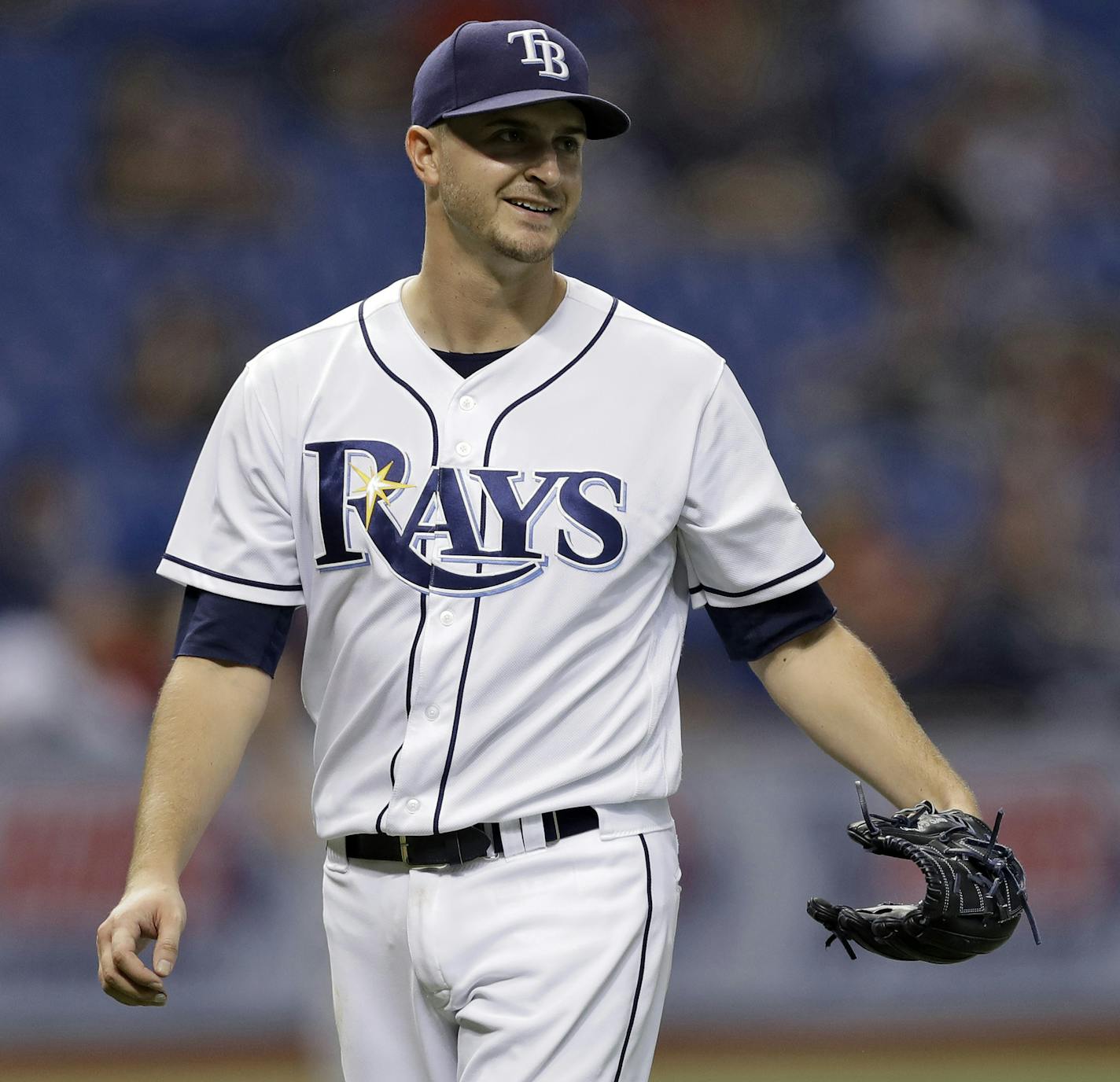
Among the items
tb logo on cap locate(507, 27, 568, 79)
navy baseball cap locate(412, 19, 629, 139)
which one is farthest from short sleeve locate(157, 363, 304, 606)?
tb logo on cap locate(507, 27, 568, 79)

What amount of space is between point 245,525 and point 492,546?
1.23 feet

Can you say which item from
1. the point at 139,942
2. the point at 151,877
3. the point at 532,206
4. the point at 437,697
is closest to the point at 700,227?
the point at 532,206

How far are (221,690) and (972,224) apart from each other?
5669 millimetres

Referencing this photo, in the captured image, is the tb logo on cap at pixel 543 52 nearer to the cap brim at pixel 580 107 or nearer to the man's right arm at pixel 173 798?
the cap brim at pixel 580 107

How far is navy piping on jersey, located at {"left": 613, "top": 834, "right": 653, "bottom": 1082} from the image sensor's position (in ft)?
7.30

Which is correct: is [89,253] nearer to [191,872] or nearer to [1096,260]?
[191,872]

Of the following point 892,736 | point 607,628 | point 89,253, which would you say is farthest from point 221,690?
point 89,253

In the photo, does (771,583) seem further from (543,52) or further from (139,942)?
(139,942)

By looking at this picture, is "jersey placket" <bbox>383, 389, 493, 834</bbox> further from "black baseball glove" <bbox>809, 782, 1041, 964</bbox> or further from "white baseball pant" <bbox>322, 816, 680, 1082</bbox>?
"black baseball glove" <bbox>809, 782, 1041, 964</bbox>

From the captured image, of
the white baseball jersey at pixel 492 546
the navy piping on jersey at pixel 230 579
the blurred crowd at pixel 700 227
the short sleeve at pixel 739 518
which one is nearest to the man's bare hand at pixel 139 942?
the white baseball jersey at pixel 492 546

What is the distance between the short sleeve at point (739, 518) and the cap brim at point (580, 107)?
1.24 ft

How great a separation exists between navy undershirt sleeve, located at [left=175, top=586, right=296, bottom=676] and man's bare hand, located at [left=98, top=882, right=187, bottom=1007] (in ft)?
1.20

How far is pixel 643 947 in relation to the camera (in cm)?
226

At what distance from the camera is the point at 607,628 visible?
2.31 meters
